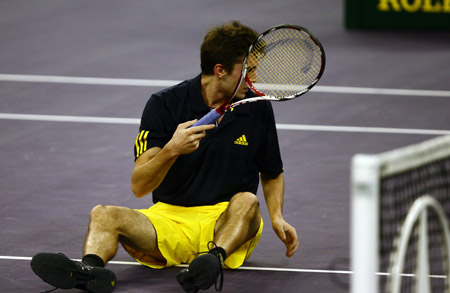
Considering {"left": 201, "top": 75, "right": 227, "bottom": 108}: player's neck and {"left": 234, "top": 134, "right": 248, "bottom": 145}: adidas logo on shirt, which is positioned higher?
{"left": 201, "top": 75, "right": 227, "bottom": 108}: player's neck

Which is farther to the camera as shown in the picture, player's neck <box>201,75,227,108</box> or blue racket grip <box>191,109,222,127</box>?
player's neck <box>201,75,227,108</box>

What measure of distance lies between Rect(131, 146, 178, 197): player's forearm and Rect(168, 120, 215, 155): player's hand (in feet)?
0.23

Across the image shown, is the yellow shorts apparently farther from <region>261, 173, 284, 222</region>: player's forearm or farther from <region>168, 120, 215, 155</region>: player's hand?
<region>168, 120, 215, 155</region>: player's hand

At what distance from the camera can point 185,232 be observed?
5020 mm

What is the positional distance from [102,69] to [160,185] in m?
5.20

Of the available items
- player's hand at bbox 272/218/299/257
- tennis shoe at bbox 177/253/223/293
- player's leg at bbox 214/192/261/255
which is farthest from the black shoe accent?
player's hand at bbox 272/218/299/257

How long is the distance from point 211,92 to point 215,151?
32 centimetres

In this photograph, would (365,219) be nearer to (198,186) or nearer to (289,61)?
(198,186)

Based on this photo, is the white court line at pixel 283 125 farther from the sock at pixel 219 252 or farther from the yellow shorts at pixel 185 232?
the sock at pixel 219 252

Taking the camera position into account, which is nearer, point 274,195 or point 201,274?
point 201,274

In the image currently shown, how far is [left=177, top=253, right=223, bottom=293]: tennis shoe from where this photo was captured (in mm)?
4508

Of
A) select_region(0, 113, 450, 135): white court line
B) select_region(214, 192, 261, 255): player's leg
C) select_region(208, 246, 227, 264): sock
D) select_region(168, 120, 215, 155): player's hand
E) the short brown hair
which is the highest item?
the short brown hair

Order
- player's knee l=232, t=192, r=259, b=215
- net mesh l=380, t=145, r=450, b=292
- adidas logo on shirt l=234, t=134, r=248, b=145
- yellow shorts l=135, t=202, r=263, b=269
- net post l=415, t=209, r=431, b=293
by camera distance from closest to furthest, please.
Result: net post l=415, t=209, r=431, b=293, net mesh l=380, t=145, r=450, b=292, player's knee l=232, t=192, r=259, b=215, yellow shorts l=135, t=202, r=263, b=269, adidas logo on shirt l=234, t=134, r=248, b=145

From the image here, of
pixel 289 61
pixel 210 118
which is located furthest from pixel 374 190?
pixel 289 61
